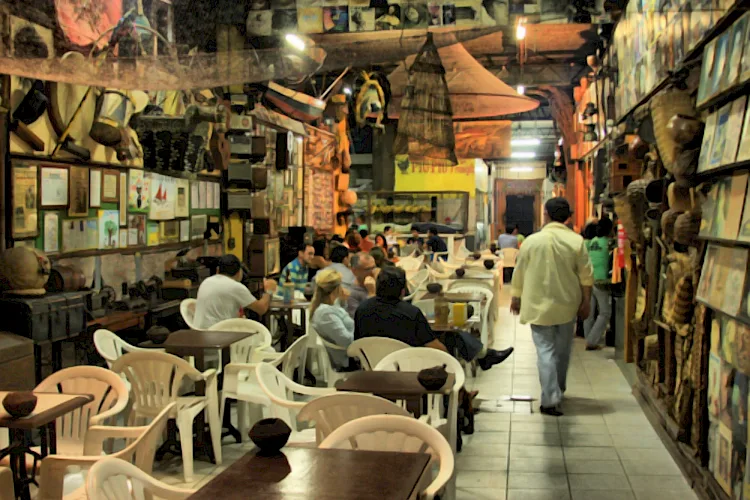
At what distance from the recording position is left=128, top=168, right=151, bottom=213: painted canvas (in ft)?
27.3

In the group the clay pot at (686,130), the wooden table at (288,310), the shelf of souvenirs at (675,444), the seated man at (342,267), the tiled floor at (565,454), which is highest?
the clay pot at (686,130)

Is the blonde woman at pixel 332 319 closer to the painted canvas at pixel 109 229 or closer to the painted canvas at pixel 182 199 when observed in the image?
the painted canvas at pixel 109 229

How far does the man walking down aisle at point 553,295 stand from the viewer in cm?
641

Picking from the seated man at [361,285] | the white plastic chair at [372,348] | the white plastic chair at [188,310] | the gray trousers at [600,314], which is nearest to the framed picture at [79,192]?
the white plastic chair at [188,310]

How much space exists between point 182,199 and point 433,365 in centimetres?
569

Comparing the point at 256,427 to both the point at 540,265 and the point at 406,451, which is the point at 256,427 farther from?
the point at 540,265

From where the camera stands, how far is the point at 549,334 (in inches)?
255

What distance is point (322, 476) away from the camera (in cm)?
268

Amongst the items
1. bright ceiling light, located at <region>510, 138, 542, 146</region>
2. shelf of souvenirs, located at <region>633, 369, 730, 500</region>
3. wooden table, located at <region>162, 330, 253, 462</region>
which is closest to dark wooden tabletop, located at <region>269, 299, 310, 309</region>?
wooden table, located at <region>162, 330, 253, 462</region>

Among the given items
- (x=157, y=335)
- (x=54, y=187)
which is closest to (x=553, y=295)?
(x=157, y=335)

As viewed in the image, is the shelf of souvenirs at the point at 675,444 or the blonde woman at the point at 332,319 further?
the blonde woman at the point at 332,319

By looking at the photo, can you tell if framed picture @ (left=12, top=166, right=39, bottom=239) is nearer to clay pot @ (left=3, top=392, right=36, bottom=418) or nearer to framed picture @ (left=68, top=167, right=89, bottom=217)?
framed picture @ (left=68, top=167, right=89, bottom=217)

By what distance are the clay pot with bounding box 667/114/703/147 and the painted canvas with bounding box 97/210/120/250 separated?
205 inches

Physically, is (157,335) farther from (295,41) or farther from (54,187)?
(295,41)
